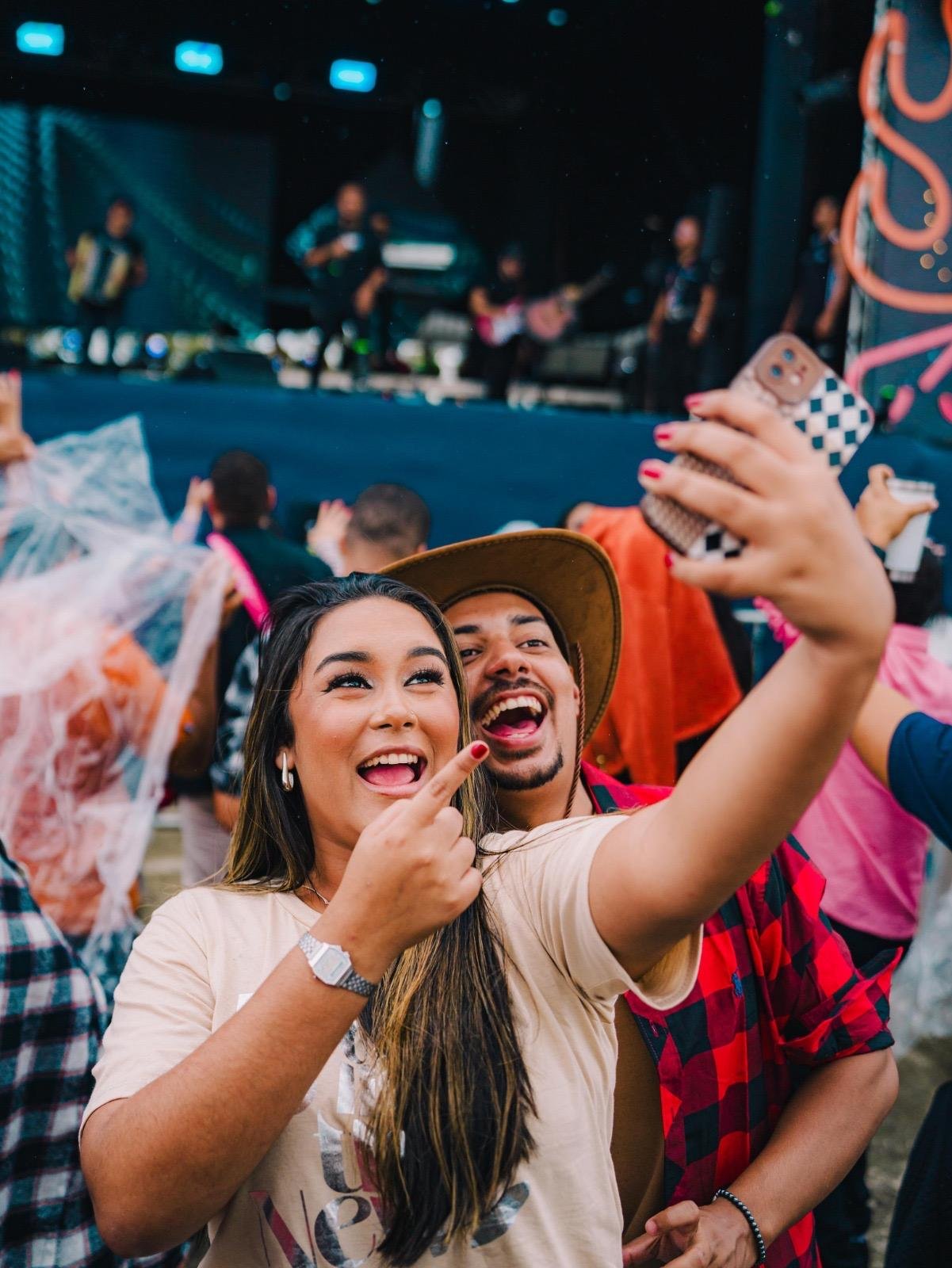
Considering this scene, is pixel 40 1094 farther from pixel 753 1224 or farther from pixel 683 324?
pixel 683 324

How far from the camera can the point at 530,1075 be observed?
4.03ft

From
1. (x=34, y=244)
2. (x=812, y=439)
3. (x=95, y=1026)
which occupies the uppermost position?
(x=34, y=244)

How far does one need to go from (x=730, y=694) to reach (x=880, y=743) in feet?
4.31

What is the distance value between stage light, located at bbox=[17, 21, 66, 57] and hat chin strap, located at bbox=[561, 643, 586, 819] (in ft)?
38.7

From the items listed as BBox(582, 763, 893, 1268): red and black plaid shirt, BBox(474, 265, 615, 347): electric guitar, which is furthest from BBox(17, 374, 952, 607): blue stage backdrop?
BBox(582, 763, 893, 1268): red and black plaid shirt

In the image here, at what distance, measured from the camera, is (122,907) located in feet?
8.86

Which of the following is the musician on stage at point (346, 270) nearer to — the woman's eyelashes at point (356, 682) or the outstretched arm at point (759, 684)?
the woman's eyelashes at point (356, 682)

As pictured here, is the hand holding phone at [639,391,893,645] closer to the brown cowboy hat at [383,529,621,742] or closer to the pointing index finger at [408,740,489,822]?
the pointing index finger at [408,740,489,822]

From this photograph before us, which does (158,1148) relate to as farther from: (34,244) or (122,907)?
(34,244)

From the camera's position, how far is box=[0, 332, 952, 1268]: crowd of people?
101 cm

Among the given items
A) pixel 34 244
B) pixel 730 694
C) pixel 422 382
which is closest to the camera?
pixel 730 694

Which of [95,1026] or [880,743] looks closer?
[95,1026]

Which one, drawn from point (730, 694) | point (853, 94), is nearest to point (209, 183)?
point (853, 94)

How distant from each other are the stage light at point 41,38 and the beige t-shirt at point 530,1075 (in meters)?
12.5
